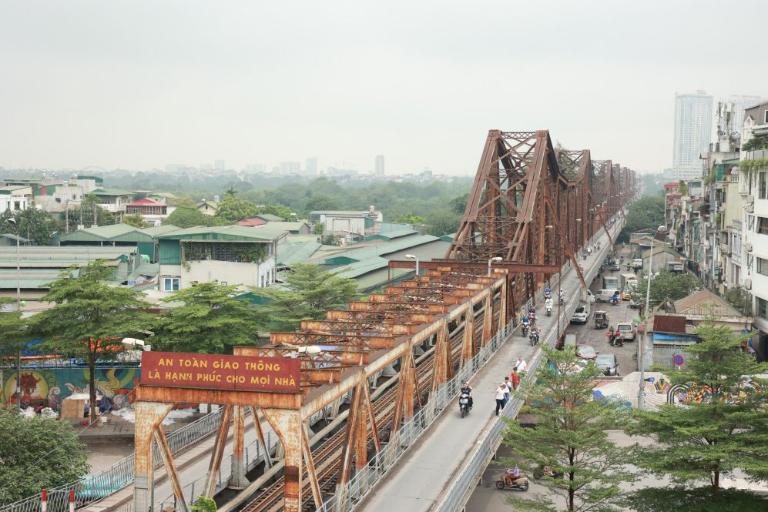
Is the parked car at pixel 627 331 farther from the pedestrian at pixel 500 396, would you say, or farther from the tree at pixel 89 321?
the tree at pixel 89 321

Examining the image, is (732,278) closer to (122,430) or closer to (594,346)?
(594,346)

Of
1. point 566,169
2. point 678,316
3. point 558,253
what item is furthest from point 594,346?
point 566,169

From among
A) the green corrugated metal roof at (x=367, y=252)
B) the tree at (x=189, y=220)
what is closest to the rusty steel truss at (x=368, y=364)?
the green corrugated metal roof at (x=367, y=252)

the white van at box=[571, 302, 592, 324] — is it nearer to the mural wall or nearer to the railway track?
the railway track

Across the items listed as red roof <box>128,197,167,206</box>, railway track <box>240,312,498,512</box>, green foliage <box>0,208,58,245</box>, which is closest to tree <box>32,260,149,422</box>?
railway track <box>240,312,498,512</box>

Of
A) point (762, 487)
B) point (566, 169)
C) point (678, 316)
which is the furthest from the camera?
point (566, 169)

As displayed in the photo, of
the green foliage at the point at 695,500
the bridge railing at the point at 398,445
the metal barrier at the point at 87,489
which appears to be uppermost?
the bridge railing at the point at 398,445

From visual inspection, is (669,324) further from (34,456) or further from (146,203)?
(146,203)
